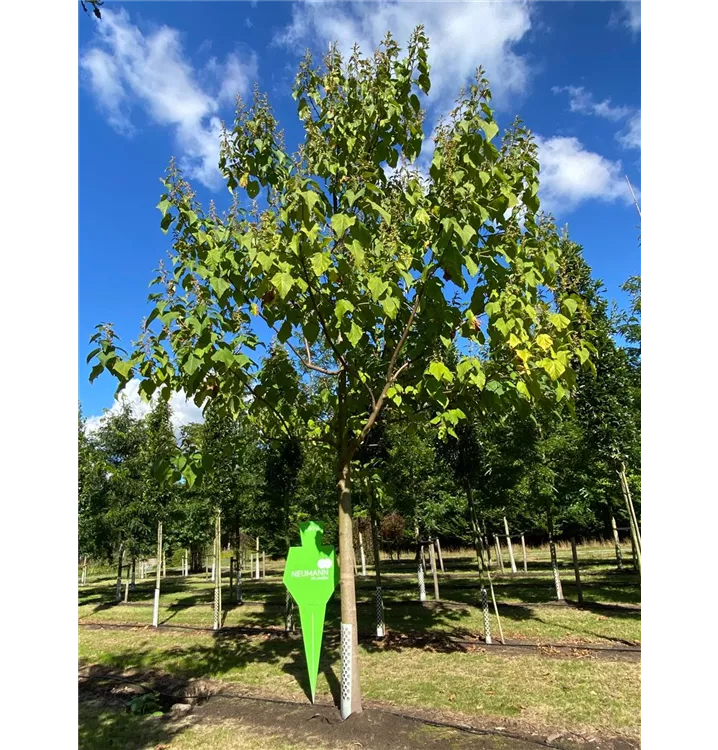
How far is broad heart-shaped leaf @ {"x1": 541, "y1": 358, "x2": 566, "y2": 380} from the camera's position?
4027mm

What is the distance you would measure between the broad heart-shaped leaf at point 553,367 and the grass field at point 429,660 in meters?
3.34

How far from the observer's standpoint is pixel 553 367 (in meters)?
4.05

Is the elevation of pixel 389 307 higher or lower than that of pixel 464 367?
higher

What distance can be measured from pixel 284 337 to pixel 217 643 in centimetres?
810

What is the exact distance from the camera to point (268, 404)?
17.3ft

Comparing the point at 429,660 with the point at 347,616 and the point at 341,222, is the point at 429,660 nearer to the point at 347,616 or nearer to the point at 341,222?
the point at 347,616

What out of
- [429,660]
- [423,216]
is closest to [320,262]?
[423,216]

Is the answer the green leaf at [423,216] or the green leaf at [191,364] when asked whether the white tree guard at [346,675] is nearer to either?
the green leaf at [191,364]

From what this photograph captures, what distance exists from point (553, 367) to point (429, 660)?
577cm

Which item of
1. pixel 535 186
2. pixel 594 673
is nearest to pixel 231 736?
pixel 594 673

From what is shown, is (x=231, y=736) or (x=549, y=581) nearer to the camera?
(x=231, y=736)

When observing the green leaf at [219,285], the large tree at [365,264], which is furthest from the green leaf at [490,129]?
the green leaf at [219,285]
